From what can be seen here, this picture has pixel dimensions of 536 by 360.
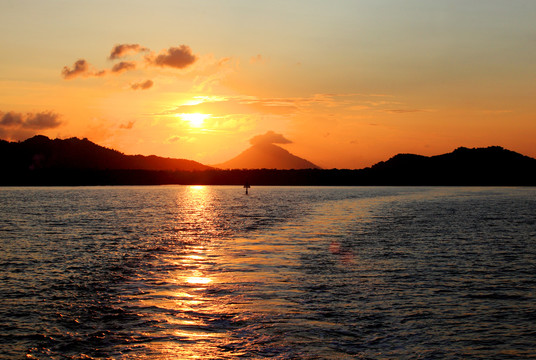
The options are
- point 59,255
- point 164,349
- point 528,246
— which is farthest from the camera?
point 528,246

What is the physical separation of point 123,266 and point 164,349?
15.8m

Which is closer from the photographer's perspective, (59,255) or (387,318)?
(387,318)

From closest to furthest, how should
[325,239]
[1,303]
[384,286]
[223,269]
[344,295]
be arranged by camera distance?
[1,303] < [344,295] < [384,286] < [223,269] < [325,239]

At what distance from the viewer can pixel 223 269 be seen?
27.3 m

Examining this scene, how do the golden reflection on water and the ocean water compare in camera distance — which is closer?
the golden reflection on water

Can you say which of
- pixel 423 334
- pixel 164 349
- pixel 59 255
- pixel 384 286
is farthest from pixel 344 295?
pixel 59 255

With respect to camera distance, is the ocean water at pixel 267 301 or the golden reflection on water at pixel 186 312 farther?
the ocean water at pixel 267 301

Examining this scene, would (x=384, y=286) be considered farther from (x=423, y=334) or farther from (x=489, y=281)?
(x=423, y=334)

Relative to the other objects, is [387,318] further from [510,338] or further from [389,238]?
Answer: [389,238]

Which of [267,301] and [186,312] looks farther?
[267,301]

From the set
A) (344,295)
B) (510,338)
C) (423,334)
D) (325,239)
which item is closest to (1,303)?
(344,295)

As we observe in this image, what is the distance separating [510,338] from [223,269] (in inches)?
621

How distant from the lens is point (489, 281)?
23.7 meters

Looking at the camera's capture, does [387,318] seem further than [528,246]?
No
